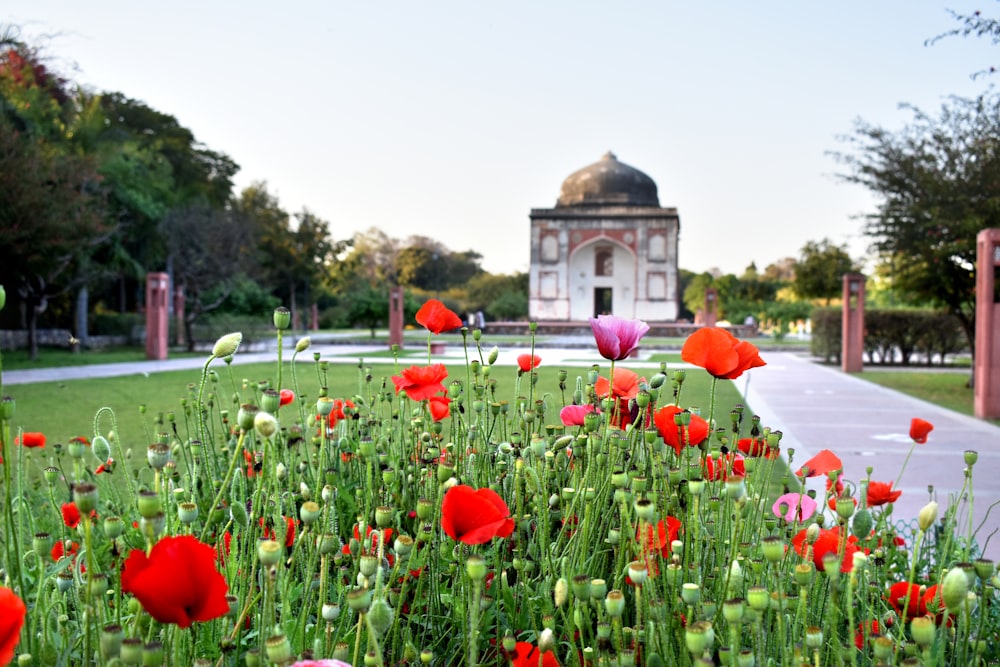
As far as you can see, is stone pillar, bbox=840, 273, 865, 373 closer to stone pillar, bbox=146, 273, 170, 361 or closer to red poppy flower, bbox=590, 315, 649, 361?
stone pillar, bbox=146, 273, 170, 361

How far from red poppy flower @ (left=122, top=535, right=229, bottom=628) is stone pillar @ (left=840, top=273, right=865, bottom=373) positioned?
39.9 ft

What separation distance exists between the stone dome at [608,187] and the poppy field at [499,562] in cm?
2767

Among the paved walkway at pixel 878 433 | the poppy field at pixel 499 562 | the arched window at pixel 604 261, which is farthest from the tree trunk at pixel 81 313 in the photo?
the arched window at pixel 604 261

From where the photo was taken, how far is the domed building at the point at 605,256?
2770 centimetres

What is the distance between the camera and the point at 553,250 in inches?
1112

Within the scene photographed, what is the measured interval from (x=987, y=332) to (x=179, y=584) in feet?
24.2

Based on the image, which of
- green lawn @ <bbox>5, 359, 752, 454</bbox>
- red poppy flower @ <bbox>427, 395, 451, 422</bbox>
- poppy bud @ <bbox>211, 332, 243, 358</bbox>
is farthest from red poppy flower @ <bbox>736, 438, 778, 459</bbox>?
green lawn @ <bbox>5, 359, 752, 454</bbox>

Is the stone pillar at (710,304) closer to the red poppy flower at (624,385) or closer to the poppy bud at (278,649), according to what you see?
the red poppy flower at (624,385)

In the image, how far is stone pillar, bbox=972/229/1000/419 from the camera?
6.42 m

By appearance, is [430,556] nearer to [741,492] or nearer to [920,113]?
[741,492]

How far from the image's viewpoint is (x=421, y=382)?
1.50 metres

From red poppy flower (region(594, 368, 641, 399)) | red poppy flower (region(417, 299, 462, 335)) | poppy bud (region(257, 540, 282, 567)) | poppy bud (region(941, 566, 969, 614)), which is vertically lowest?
poppy bud (region(941, 566, 969, 614))

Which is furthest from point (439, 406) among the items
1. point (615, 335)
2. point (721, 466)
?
point (721, 466)

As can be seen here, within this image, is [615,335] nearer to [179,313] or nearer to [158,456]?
[158,456]
